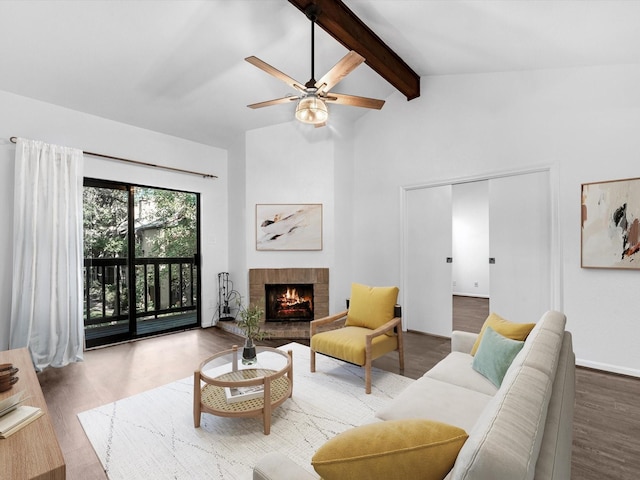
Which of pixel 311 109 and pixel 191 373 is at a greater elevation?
pixel 311 109

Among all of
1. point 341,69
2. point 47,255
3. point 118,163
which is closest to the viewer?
point 341,69

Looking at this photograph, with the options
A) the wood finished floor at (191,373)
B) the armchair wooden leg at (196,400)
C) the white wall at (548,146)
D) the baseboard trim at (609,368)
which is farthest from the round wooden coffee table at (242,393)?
the baseboard trim at (609,368)

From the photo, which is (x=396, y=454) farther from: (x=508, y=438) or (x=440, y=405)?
(x=440, y=405)

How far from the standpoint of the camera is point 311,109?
2.71 m

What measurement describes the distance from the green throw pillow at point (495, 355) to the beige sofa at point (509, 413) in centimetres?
5

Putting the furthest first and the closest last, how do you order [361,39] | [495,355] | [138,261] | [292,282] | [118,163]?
[292,282], [138,261], [118,163], [361,39], [495,355]

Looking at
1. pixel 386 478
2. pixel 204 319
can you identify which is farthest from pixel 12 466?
pixel 204 319

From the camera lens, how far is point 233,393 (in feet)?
7.22

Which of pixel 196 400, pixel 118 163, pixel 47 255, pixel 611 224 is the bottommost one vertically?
pixel 196 400

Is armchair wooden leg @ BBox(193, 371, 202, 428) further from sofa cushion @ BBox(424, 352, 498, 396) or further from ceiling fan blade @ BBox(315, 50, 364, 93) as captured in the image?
ceiling fan blade @ BBox(315, 50, 364, 93)

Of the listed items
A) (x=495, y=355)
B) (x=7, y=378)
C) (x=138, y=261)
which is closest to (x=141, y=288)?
(x=138, y=261)

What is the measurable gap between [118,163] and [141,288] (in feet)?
5.62

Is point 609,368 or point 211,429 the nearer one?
point 211,429

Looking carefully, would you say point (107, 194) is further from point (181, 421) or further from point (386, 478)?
point (386, 478)
